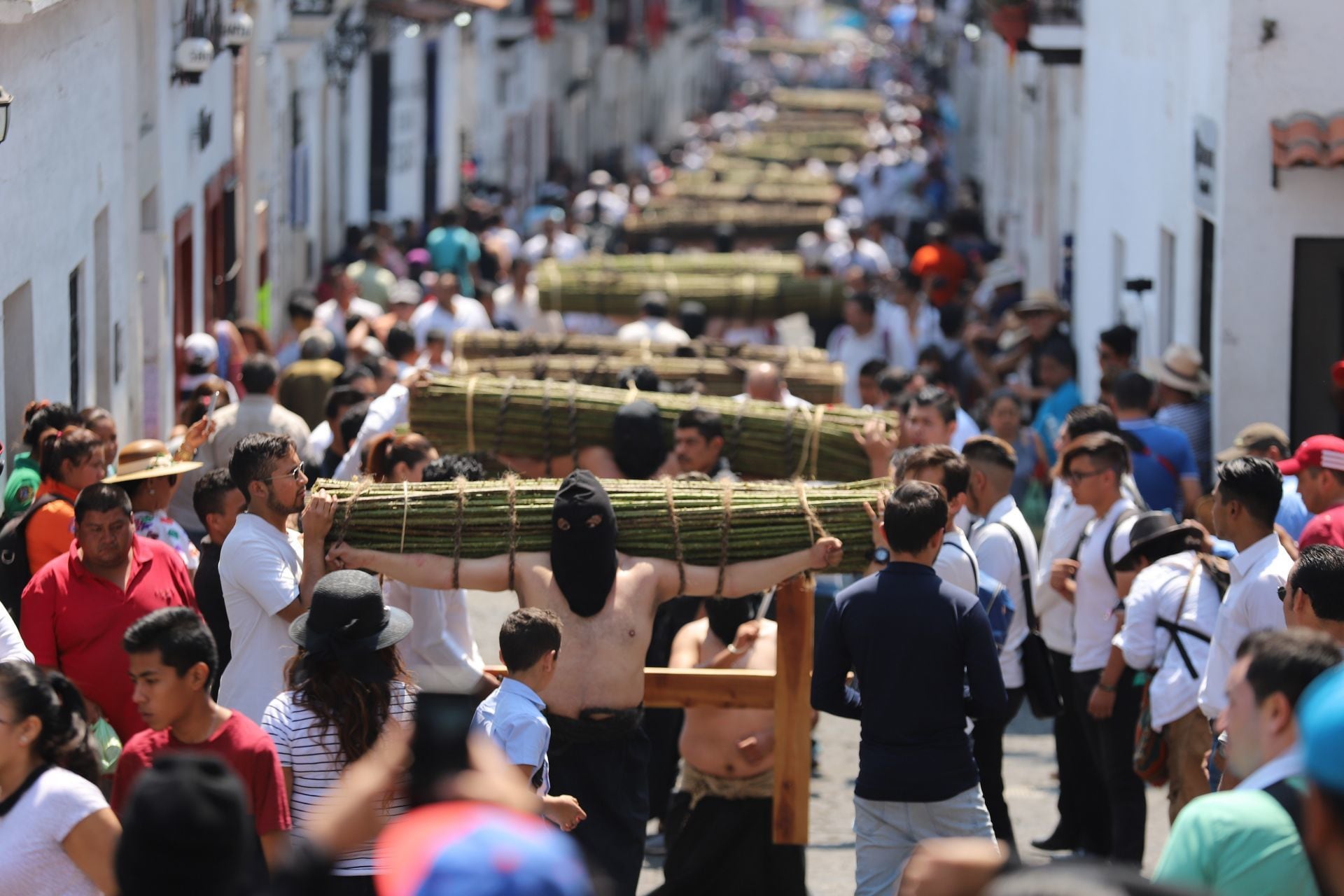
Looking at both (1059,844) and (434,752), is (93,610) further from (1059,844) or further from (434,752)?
(1059,844)

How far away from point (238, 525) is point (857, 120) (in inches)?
1716

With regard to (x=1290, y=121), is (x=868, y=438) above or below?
below

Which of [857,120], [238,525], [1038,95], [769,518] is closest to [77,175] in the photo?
[238,525]

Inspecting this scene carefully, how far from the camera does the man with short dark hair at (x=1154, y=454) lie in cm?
934

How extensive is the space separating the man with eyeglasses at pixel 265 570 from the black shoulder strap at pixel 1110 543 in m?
3.06

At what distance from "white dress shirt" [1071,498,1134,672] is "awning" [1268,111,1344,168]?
2.92 m

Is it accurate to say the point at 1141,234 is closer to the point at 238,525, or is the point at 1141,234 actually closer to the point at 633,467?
the point at 633,467

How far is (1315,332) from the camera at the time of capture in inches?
413

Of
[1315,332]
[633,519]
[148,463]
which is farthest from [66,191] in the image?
[1315,332]

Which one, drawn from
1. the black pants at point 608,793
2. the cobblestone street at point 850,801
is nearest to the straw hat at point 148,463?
the black pants at point 608,793

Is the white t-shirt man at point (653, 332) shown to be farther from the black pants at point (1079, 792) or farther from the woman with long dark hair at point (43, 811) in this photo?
the woman with long dark hair at point (43, 811)

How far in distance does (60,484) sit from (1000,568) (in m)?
3.48

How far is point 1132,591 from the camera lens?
718cm

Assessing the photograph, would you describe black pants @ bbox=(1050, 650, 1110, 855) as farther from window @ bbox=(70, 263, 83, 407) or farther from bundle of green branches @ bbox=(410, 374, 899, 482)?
window @ bbox=(70, 263, 83, 407)
